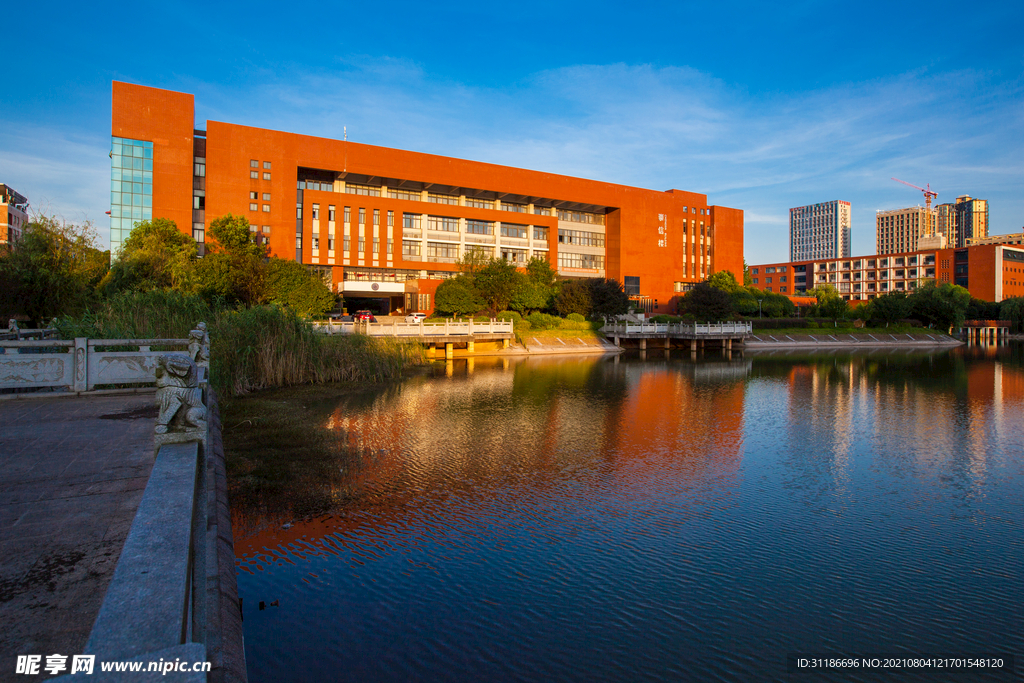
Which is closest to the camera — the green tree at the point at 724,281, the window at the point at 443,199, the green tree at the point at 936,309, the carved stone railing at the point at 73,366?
the carved stone railing at the point at 73,366

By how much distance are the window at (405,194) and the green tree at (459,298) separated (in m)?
20.1

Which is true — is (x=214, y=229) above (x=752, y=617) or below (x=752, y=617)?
above

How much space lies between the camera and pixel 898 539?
766cm

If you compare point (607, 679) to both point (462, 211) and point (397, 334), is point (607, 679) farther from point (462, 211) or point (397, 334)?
point (462, 211)

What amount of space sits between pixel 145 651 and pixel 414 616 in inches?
149

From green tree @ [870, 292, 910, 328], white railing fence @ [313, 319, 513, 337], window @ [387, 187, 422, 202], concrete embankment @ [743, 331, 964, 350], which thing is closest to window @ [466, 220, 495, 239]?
window @ [387, 187, 422, 202]

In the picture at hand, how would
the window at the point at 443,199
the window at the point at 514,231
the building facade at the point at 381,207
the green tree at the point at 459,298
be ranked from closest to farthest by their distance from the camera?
the green tree at the point at 459,298, the building facade at the point at 381,207, the window at the point at 443,199, the window at the point at 514,231

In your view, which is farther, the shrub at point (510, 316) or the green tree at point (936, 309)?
the green tree at point (936, 309)

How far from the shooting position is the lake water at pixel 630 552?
531 centimetres

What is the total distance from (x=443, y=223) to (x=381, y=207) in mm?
7010

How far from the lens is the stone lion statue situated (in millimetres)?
6254

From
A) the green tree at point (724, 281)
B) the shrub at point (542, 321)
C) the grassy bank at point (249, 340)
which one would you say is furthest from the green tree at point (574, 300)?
the green tree at point (724, 281)

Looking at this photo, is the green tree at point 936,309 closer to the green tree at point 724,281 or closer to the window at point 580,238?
the green tree at point 724,281

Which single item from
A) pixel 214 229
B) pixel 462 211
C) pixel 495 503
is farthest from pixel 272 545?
pixel 462 211
